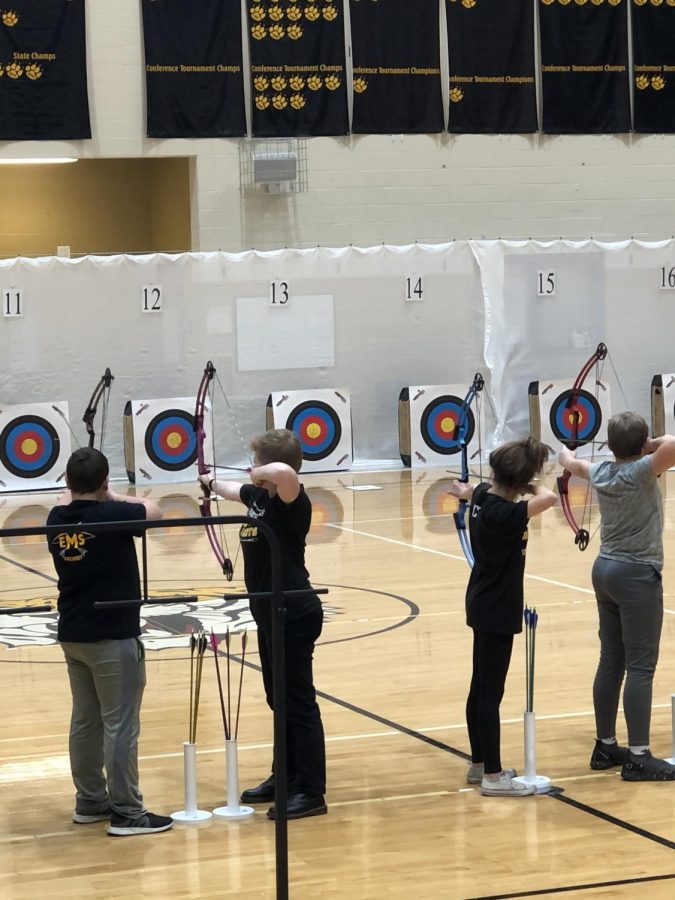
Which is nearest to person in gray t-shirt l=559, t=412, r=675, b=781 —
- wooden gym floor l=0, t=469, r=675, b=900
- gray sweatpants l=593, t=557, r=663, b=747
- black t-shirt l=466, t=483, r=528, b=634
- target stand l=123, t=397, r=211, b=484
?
gray sweatpants l=593, t=557, r=663, b=747

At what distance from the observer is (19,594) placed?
28.9ft

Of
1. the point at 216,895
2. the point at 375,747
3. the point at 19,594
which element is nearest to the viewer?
the point at 216,895

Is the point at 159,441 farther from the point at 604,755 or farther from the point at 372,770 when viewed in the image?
the point at 604,755

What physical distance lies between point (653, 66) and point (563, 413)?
4475 millimetres

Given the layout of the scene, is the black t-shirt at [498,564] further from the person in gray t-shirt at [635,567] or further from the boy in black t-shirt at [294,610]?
the boy in black t-shirt at [294,610]

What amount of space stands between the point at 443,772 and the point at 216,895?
1.32m

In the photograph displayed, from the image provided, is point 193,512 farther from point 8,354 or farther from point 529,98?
point 529,98

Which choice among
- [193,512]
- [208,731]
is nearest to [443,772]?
[208,731]

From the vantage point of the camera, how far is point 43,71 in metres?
15.6

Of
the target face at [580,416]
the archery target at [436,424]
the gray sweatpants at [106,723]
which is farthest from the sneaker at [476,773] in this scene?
the target face at [580,416]

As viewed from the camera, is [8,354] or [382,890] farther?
[8,354]

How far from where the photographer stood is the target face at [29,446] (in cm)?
1456

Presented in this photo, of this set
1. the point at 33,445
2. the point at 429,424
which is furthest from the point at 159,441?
the point at 429,424

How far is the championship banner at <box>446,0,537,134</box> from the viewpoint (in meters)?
16.8
